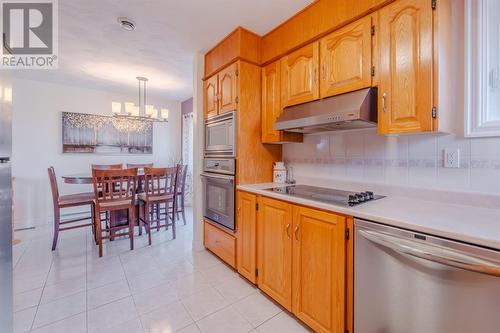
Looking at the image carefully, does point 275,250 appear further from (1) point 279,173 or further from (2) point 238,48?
(2) point 238,48

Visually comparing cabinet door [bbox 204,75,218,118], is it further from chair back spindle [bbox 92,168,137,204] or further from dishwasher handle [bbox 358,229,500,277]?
dishwasher handle [bbox 358,229,500,277]

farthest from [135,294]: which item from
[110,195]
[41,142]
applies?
[41,142]

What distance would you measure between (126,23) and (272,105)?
1.56m

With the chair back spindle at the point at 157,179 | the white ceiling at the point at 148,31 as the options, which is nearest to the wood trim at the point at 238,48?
the white ceiling at the point at 148,31

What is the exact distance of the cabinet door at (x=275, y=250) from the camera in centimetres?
158

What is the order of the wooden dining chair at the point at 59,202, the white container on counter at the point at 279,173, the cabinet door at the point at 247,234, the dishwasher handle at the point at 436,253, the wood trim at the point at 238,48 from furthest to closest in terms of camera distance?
the wooden dining chair at the point at 59,202
the white container on counter at the point at 279,173
the wood trim at the point at 238,48
the cabinet door at the point at 247,234
the dishwasher handle at the point at 436,253

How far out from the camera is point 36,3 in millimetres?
1877

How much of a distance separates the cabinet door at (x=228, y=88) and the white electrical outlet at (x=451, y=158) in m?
1.65

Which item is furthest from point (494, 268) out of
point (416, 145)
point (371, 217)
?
point (416, 145)

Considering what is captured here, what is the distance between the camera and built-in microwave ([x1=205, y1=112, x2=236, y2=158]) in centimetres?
218

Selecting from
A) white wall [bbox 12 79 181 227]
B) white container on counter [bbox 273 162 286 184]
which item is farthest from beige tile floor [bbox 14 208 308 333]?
white wall [bbox 12 79 181 227]

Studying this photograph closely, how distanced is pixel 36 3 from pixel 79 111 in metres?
2.51

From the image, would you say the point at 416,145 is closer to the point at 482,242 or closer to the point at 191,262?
the point at 482,242

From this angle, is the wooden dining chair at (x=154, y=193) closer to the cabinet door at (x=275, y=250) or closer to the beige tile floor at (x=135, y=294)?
the beige tile floor at (x=135, y=294)
